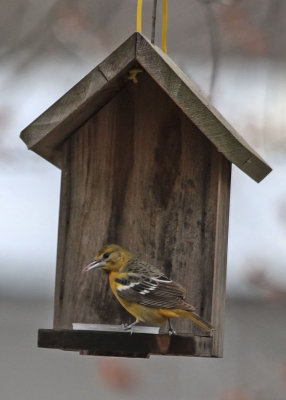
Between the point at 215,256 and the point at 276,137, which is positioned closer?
the point at 215,256

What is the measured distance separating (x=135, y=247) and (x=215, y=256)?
0.36 metres

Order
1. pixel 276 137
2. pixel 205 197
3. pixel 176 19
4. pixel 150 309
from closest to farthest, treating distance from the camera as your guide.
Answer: pixel 150 309, pixel 205 197, pixel 276 137, pixel 176 19

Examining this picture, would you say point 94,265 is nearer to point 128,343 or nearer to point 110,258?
point 110,258

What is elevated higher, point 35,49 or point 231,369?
point 35,49

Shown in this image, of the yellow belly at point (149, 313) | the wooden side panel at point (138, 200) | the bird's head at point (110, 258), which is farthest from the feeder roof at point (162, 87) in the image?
the yellow belly at point (149, 313)

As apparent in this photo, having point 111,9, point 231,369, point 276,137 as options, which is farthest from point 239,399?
point 111,9

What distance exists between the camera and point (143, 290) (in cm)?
436

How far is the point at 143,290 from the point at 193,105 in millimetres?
796

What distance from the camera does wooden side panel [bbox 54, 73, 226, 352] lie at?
182 inches

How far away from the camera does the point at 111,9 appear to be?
8156 millimetres

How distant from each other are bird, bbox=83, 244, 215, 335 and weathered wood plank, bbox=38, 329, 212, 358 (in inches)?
3.2

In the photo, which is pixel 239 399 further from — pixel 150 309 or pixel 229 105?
pixel 150 309

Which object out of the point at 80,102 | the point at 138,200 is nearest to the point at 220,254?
the point at 138,200

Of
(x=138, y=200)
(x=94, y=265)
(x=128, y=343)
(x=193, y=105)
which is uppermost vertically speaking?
(x=193, y=105)
